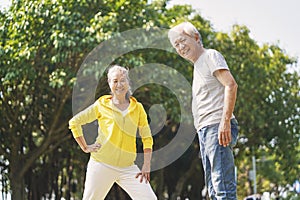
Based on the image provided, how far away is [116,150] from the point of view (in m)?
5.70

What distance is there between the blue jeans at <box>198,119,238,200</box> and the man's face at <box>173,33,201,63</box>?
553mm

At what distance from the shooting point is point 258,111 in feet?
75.9

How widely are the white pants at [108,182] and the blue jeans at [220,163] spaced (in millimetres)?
984

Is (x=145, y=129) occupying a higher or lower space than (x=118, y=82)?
lower

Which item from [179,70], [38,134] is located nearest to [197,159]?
[38,134]

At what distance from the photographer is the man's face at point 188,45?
494 centimetres

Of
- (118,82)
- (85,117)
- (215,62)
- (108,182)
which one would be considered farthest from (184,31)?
(108,182)

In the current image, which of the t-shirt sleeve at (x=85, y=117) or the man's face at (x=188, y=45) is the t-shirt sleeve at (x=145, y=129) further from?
the man's face at (x=188, y=45)

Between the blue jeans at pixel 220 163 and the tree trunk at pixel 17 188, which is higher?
the tree trunk at pixel 17 188

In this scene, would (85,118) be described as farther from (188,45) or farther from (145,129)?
(188,45)

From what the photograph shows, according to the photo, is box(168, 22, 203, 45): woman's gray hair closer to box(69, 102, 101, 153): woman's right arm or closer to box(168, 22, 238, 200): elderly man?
box(168, 22, 238, 200): elderly man

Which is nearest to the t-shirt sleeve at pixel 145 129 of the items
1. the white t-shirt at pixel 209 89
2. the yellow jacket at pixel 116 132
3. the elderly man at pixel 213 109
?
the yellow jacket at pixel 116 132

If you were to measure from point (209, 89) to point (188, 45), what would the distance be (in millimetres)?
359

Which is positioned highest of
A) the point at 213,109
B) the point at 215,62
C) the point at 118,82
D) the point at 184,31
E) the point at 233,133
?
the point at 184,31
